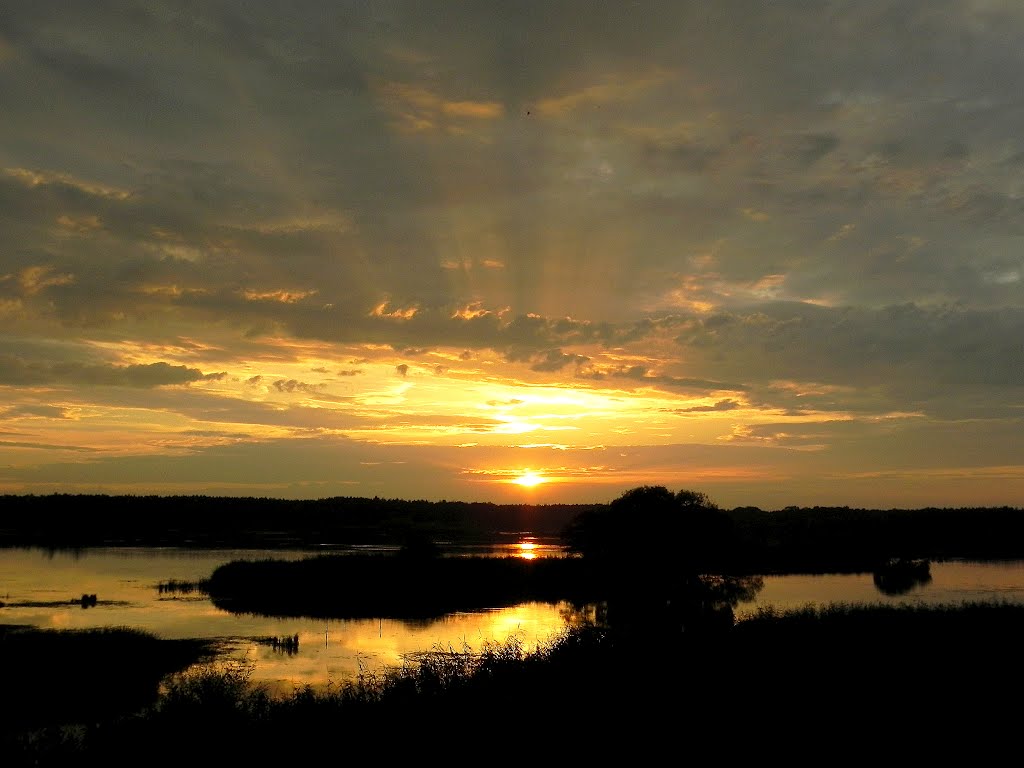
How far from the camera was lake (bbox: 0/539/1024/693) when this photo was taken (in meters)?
38.3

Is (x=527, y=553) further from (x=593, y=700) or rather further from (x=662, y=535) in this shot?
(x=593, y=700)

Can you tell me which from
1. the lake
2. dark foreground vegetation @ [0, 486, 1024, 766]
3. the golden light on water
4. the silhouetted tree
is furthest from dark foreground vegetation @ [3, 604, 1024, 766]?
the golden light on water

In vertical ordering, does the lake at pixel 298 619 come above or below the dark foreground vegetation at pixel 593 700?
below

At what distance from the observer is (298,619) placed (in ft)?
171

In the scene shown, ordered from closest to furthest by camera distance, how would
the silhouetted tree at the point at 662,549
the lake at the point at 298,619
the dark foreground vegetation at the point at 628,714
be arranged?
the dark foreground vegetation at the point at 628,714 → the lake at the point at 298,619 → the silhouetted tree at the point at 662,549

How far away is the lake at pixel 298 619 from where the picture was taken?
38.3 metres

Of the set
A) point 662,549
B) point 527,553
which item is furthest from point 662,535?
point 527,553

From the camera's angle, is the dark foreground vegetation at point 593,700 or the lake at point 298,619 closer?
the dark foreground vegetation at point 593,700

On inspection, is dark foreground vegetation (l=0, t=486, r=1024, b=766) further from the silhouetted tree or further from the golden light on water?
the golden light on water

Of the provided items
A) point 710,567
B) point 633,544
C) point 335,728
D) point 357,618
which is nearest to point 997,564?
point 710,567

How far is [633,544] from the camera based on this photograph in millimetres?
64750

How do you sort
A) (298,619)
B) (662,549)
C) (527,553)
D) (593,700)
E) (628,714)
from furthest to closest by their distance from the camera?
1. (527,553)
2. (662,549)
3. (298,619)
4. (593,700)
5. (628,714)

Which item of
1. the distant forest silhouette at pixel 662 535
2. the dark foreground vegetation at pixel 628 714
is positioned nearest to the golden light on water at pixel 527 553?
the distant forest silhouette at pixel 662 535

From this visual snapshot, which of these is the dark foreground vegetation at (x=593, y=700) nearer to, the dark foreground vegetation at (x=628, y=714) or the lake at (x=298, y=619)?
the dark foreground vegetation at (x=628, y=714)
